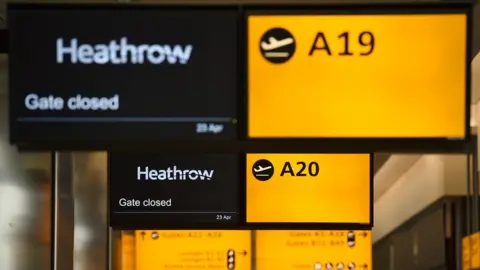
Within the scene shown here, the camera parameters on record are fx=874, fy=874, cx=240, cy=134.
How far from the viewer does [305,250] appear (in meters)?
5.93

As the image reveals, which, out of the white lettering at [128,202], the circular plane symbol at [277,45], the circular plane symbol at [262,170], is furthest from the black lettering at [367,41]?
the white lettering at [128,202]

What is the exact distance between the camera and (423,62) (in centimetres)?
304

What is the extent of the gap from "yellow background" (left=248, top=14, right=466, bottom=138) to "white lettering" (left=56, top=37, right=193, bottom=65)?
25cm

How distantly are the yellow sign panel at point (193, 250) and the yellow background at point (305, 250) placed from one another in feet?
0.38

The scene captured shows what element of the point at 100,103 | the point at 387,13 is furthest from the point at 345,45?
the point at 100,103

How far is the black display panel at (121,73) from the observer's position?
295 centimetres

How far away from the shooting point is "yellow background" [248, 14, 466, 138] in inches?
118

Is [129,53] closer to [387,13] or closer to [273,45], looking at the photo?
[273,45]

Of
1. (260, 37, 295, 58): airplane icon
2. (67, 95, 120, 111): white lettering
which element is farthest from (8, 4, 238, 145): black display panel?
(260, 37, 295, 58): airplane icon

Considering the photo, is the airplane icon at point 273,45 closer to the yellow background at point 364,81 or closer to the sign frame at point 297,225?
the yellow background at point 364,81

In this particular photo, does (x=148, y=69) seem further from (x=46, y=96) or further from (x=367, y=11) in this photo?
(x=367, y=11)

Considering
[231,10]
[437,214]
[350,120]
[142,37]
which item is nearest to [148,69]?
[142,37]

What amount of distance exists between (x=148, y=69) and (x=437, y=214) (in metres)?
6.10

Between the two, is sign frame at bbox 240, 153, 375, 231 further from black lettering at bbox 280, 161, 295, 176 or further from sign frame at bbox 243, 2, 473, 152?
sign frame at bbox 243, 2, 473, 152
